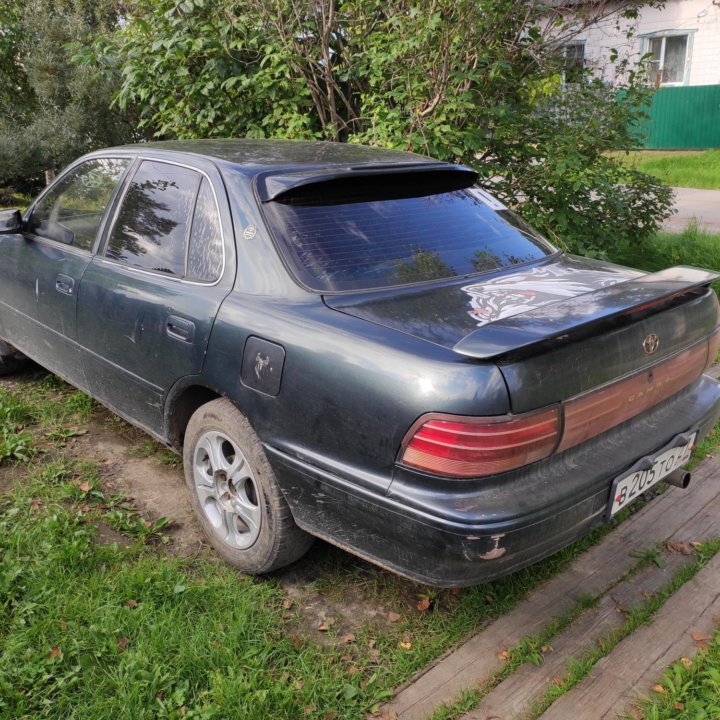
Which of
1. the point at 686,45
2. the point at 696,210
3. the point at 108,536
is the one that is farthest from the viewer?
the point at 686,45

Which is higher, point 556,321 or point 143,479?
point 556,321

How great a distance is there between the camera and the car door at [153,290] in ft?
9.62

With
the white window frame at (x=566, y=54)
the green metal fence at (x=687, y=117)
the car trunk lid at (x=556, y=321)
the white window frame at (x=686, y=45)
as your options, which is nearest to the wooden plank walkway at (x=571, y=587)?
the car trunk lid at (x=556, y=321)

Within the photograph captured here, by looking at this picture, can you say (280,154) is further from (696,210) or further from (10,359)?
(696,210)

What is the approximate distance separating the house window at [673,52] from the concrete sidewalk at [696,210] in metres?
7.69

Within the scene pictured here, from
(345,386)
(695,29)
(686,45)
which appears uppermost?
(695,29)

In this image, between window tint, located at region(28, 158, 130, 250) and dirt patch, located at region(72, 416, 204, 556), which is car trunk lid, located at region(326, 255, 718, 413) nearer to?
dirt patch, located at region(72, 416, 204, 556)

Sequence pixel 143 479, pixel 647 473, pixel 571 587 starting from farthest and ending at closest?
pixel 143 479, pixel 571 587, pixel 647 473

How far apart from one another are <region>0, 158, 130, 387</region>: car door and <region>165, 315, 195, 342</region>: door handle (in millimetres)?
896

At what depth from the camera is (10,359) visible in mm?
4836

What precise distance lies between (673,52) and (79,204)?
2023 centimetres

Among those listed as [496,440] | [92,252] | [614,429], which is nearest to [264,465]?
[496,440]

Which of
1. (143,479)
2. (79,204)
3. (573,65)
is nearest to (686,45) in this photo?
(573,65)

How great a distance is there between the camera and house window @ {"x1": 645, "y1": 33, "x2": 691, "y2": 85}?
63.9ft
